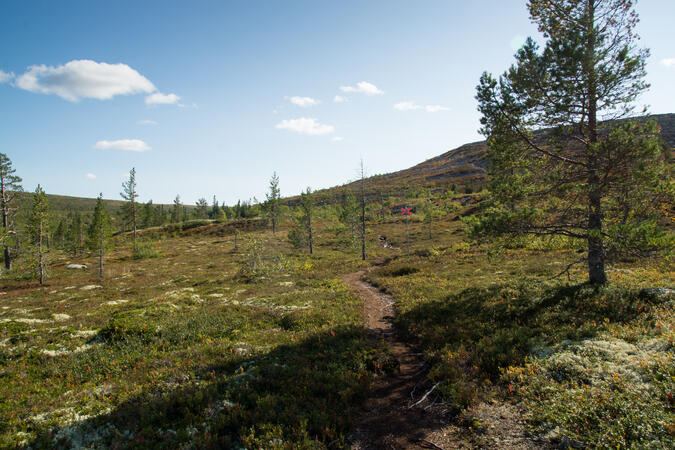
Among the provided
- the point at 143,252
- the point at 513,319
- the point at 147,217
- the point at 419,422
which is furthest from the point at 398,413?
the point at 147,217

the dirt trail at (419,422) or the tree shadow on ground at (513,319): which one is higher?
the tree shadow on ground at (513,319)

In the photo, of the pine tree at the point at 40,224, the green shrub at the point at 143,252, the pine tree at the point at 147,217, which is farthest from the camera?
the pine tree at the point at 147,217

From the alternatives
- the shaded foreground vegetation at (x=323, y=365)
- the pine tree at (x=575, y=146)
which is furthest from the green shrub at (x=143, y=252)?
the pine tree at (x=575, y=146)

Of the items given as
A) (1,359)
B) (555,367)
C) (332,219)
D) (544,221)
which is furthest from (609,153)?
(332,219)

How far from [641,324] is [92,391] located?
16597mm

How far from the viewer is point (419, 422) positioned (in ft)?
22.5

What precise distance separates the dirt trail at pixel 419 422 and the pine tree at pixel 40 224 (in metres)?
43.0

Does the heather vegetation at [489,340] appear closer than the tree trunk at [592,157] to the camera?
Yes

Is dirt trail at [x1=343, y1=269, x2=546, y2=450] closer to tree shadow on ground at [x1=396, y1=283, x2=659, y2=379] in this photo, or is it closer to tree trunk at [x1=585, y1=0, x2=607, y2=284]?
tree shadow on ground at [x1=396, y1=283, x2=659, y2=379]

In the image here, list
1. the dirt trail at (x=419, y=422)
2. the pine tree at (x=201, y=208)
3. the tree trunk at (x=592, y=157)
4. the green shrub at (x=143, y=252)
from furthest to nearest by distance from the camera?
the pine tree at (x=201, y=208) < the green shrub at (x=143, y=252) < the tree trunk at (x=592, y=157) < the dirt trail at (x=419, y=422)

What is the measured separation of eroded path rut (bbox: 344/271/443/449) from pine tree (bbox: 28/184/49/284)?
41.7 metres

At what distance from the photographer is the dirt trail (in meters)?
5.89

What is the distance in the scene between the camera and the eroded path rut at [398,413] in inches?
249

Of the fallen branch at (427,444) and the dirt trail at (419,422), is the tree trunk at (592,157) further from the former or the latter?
the fallen branch at (427,444)
